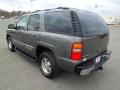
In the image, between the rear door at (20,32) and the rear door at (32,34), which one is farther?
the rear door at (20,32)

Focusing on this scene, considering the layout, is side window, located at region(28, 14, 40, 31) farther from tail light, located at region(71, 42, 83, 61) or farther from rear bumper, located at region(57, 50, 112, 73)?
tail light, located at region(71, 42, 83, 61)

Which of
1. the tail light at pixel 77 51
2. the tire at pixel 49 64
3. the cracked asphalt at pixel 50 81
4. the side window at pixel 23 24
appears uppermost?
the side window at pixel 23 24

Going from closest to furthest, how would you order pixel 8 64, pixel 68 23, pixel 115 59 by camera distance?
pixel 68 23 < pixel 8 64 < pixel 115 59

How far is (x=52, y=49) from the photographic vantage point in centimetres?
377

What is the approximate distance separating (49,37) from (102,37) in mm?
1407

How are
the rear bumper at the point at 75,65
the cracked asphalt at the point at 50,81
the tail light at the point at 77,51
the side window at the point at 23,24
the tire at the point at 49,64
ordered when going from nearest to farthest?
the tail light at the point at 77,51
the rear bumper at the point at 75,65
the cracked asphalt at the point at 50,81
the tire at the point at 49,64
the side window at the point at 23,24

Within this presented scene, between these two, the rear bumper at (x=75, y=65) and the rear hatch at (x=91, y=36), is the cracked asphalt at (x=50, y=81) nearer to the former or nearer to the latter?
the rear bumper at (x=75, y=65)

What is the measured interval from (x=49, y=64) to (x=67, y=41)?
1.14 metres

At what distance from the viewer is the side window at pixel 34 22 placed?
4.48 m

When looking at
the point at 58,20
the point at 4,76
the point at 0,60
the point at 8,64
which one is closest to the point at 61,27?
the point at 58,20

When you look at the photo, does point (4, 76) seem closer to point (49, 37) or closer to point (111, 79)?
point (49, 37)

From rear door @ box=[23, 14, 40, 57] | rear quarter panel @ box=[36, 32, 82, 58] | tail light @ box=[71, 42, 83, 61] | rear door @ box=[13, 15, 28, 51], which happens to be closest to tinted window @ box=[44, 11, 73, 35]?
rear quarter panel @ box=[36, 32, 82, 58]

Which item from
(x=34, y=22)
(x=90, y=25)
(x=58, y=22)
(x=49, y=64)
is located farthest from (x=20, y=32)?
(x=90, y=25)

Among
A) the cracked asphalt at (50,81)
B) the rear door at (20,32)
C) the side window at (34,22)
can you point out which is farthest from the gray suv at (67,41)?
the rear door at (20,32)
